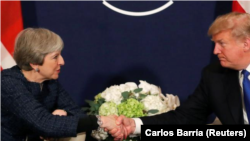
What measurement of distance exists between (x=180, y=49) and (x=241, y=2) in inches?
→ 24.2

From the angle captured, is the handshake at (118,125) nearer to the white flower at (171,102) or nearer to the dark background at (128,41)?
the white flower at (171,102)

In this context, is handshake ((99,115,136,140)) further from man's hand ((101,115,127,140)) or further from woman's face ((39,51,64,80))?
woman's face ((39,51,64,80))

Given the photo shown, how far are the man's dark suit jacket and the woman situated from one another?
457 millimetres

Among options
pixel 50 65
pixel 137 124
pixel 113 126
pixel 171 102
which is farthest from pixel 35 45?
pixel 171 102

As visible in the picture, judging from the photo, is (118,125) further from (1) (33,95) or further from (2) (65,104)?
(1) (33,95)

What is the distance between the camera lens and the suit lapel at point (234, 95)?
2123mm

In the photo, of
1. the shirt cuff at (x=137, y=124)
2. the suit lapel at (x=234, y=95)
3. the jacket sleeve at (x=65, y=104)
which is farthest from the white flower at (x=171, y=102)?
the jacket sleeve at (x=65, y=104)

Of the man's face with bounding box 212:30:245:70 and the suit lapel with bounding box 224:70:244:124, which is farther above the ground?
the man's face with bounding box 212:30:245:70

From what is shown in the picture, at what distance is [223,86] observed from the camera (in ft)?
7.16

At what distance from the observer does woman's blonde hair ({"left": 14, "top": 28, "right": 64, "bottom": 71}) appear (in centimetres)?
195

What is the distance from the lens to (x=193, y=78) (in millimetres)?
3203

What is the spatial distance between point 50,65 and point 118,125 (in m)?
0.51

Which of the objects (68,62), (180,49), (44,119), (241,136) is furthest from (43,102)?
(180,49)

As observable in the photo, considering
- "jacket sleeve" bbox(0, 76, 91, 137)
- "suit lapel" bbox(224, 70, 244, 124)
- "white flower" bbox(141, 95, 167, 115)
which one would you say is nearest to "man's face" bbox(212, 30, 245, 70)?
"suit lapel" bbox(224, 70, 244, 124)
